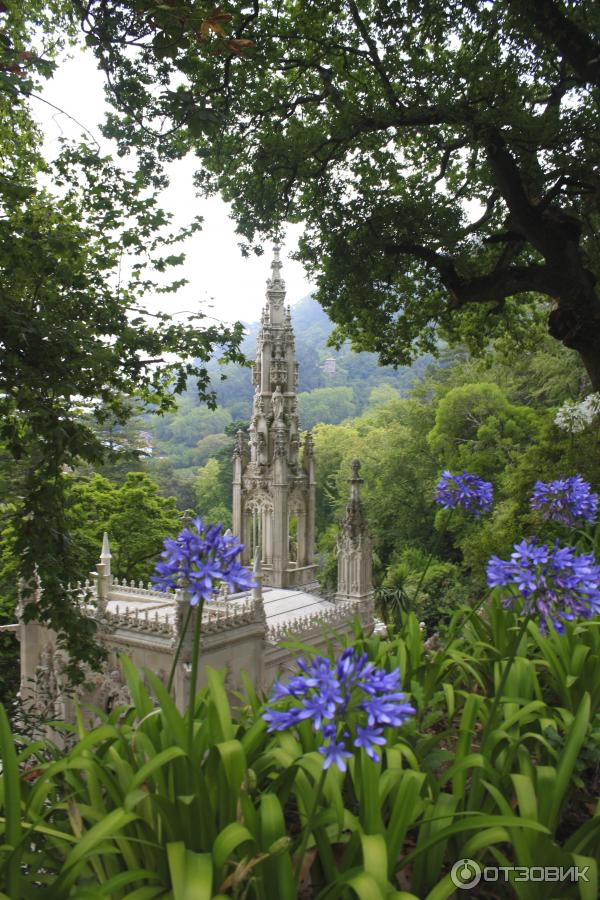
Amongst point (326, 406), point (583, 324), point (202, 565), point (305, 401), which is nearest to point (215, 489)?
point (326, 406)

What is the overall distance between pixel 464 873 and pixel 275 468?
17678 mm

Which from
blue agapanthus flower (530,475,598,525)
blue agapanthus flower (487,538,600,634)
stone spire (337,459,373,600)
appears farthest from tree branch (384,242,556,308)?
stone spire (337,459,373,600)

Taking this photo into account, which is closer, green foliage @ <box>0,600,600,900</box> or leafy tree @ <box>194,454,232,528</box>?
green foliage @ <box>0,600,600,900</box>

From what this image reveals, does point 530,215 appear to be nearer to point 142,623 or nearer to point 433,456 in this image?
point 142,623

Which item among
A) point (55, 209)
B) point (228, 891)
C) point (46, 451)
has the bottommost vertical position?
point (228, 891)

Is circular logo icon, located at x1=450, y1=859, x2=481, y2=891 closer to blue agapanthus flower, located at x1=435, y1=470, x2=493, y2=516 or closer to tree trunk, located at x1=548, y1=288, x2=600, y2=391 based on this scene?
blue agapanthus flower, located at x1=435, y1=470, x2=493, y2=516

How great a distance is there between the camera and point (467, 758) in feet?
5.93

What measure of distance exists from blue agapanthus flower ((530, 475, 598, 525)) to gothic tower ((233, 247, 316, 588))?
15996 mm

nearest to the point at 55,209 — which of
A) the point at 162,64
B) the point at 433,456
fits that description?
the point at 162,64

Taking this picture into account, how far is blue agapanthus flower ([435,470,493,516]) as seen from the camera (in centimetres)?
294

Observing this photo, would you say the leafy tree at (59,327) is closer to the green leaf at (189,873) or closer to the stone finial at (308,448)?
the green leaf at (189,873)

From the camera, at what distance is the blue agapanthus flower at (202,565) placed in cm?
169

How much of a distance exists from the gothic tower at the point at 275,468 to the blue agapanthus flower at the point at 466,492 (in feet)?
52.9

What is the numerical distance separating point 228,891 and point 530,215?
7.74 metres
